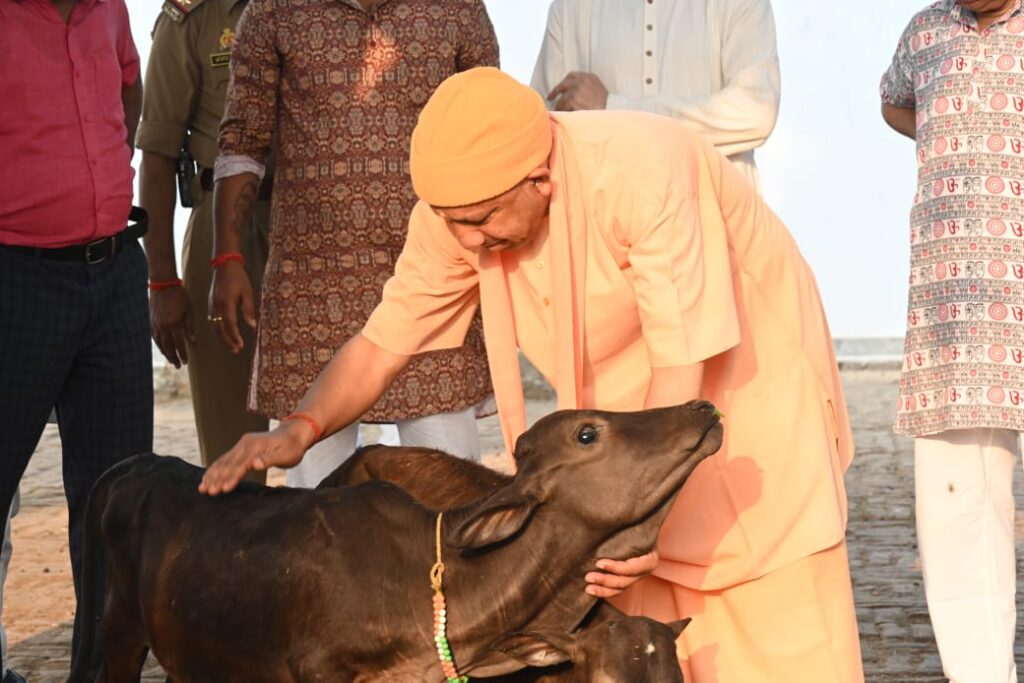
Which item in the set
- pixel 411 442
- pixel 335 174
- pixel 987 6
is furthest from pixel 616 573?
pixel 987 6

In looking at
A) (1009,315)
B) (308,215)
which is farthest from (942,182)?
(308,215)

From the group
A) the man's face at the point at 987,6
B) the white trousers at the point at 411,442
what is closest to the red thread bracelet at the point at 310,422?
the white trousers at the point at 411,442

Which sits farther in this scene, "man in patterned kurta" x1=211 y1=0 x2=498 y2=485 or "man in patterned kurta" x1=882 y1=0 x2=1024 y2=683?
"man in patterned kurta" x1=211 y1=0 x2=498 y2=485

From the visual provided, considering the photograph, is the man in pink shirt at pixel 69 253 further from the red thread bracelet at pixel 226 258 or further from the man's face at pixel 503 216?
the man's face at pixel 503 216

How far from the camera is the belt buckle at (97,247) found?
17.5 feet

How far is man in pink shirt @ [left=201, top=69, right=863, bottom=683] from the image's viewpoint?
157 inches

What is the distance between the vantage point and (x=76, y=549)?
5.49m

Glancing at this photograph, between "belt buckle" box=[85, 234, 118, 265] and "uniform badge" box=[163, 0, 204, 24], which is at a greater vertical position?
"uniform badge" box=[163, 0, 204, 24]

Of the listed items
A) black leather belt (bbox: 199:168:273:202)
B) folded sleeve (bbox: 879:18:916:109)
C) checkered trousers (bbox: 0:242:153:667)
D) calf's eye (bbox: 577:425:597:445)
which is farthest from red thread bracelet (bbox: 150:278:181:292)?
calf's eye (bbox: 577:425:597:445)

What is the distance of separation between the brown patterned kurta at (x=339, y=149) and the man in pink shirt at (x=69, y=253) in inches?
19.5

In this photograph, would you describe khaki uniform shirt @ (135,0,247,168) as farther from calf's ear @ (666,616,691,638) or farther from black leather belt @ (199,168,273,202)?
calf's ear @ (666,616,691,638)

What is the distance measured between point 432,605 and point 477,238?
2.67 ft

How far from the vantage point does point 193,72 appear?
671cm

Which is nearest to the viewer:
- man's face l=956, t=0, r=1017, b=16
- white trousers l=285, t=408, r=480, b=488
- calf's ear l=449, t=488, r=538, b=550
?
calf's ear l=449, t=488, r=538, b=550
